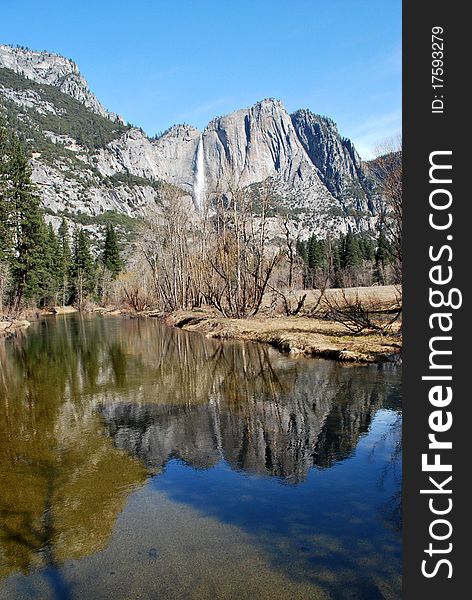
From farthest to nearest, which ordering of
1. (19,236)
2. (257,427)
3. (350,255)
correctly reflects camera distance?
(350,255) < (19,236) < (257,427)

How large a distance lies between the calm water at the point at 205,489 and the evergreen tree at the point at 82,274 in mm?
66366

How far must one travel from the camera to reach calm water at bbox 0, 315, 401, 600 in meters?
4.89

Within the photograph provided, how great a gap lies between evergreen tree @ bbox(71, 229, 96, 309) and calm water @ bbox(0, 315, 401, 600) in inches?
2613

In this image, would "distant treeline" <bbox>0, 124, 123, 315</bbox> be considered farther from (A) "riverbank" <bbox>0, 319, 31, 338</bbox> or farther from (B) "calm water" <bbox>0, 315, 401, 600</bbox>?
(B) "calm water" <bbox>0, 315, 401, 600</bbox>

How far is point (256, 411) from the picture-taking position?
1136cm

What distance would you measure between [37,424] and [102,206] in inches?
6553

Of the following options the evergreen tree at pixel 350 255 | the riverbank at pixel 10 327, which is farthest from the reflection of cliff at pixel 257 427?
the evergreen tree at pixel 350 255

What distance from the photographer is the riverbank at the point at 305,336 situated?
1785 cm

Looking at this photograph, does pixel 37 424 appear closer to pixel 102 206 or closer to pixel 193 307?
pixel 193 307

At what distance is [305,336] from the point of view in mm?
22391

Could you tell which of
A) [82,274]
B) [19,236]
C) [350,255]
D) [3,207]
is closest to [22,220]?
[19,236]

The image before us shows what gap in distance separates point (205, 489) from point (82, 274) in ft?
255

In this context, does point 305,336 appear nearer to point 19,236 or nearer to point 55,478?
point 55,478

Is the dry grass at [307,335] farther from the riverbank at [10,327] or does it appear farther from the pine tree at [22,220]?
the pine tree at [22,220]
